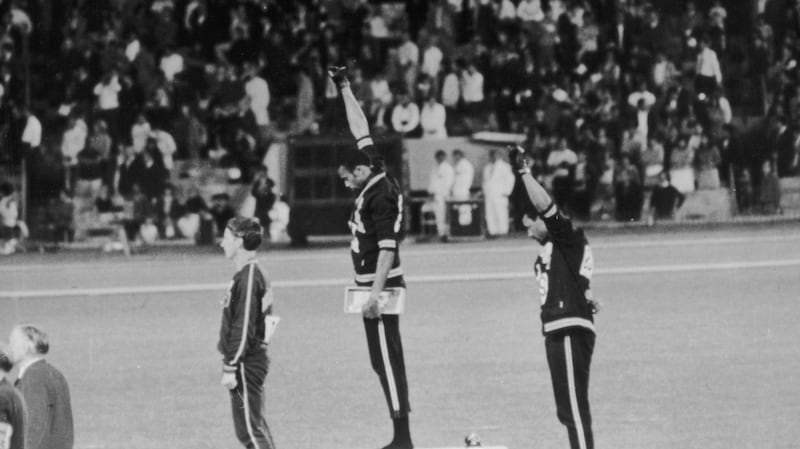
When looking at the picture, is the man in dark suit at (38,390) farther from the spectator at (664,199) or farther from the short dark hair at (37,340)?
the spectator at (664,199)

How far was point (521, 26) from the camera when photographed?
31094mm

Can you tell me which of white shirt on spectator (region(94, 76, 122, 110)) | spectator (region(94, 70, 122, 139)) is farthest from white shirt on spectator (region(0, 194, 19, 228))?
white shirt on spectator (region(94, 76, 122, 110))

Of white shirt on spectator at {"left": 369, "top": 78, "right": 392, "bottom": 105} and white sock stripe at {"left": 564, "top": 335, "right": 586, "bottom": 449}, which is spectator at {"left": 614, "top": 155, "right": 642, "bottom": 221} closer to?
white shirt on spectator at {"left": 369, "top": 78, "right": 392, "bottom": 105}

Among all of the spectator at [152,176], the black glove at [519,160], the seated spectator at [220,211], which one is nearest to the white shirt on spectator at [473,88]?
the seated spectator at [220,211]

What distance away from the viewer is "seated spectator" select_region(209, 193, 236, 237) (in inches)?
1045

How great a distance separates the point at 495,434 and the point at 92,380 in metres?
4.64

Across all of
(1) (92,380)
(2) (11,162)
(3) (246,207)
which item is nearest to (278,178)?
(3) (246,207)

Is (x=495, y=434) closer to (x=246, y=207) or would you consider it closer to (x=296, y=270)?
(x=296, y=270)

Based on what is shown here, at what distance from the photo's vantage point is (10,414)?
25.9 ft

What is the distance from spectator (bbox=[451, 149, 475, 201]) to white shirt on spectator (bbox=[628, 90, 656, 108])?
4.44 m

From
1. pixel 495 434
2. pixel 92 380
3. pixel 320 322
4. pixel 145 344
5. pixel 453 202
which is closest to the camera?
pixel 495 434

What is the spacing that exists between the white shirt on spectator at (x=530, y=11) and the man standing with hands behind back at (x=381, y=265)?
21057 mm

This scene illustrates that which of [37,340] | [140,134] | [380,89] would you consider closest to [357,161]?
[37,340]

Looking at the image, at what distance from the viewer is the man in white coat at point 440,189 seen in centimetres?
2644
